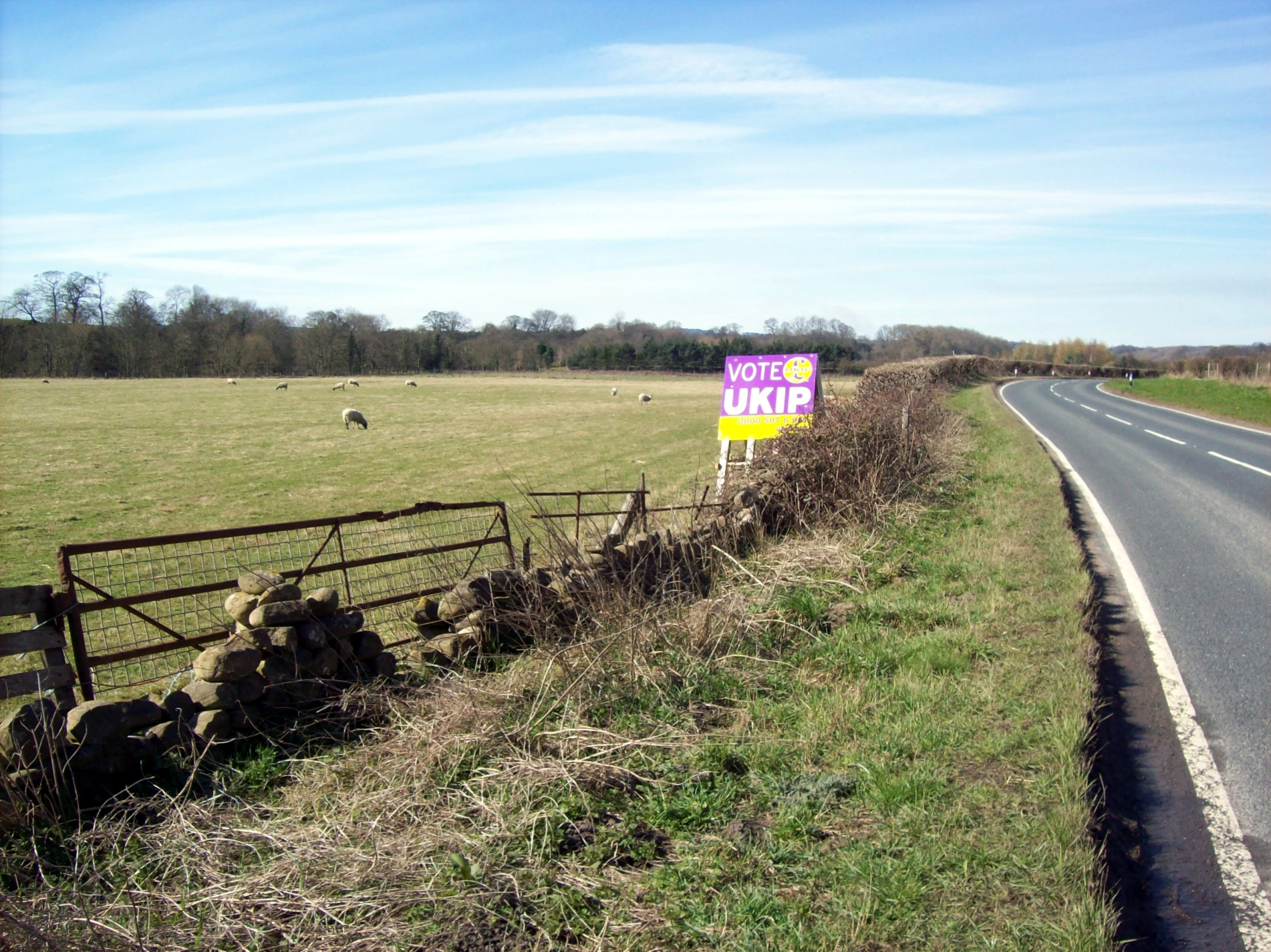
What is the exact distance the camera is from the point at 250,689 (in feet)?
16.0

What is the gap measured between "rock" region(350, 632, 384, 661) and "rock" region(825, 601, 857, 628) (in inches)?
125

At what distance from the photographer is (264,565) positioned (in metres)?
12.0

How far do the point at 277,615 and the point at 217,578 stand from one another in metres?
6.50

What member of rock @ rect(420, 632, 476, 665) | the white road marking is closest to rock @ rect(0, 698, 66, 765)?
rock @ rect(420, 632, 476, 665)

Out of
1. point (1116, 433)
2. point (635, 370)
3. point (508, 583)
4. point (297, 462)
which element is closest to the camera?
point (508, 583)

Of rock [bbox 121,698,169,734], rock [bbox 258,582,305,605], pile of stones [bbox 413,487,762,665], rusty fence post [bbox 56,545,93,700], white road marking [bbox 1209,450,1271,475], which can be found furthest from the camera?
white road marking [bbox 1209,450,1271,475]

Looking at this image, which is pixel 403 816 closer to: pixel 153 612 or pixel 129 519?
pixel 153 612

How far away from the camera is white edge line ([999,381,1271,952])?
3.19 metres

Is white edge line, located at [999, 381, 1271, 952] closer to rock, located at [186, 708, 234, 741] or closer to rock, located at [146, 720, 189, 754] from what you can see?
rock, located at [186, 708, 234, 741]

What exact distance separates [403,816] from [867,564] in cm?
509

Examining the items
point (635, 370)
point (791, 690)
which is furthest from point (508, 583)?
point (635, 370)

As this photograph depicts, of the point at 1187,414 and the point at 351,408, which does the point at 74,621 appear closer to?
the point at 1187,414

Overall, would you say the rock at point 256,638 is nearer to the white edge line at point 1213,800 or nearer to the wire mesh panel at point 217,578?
the wire mesh panel at point 217,578

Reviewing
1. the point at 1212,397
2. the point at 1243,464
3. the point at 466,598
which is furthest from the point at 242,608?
the point at 1212,397
